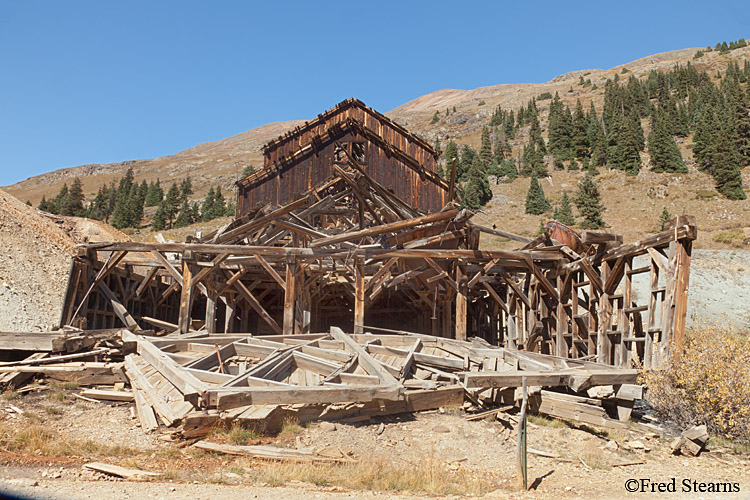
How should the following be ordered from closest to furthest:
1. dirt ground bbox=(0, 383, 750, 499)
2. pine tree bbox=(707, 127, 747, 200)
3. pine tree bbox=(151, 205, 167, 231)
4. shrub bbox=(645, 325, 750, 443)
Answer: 1. dirt ground bbox=(0, 383, 750, 499)
2. shrub bbox=(645, 325, 750, 443)
3. pine tree bbox=(707, 127, 747, 200)
4. pine tree bbox=(151, 205, 167, 231)

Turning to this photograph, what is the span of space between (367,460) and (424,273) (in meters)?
10.6

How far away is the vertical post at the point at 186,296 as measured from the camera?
13742mm

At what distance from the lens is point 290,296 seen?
14.3 metres

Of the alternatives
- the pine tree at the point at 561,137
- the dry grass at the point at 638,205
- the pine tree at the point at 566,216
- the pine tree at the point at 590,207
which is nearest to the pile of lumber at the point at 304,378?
the dry grass at the point at 638,205

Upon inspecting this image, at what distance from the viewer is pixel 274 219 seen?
15.1 m

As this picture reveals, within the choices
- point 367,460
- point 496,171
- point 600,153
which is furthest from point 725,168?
point 367,460

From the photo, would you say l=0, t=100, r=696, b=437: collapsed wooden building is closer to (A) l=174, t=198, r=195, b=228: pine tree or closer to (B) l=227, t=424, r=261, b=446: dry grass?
(B) l=227, t=424, r=261, b=446: dry grass

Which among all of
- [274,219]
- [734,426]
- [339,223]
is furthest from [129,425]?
[339,223]

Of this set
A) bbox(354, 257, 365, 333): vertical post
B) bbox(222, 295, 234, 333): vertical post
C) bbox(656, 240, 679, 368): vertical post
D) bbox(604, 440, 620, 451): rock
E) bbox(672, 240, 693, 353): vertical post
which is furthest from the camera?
bbox(222, 295, 234, 333): vertical post

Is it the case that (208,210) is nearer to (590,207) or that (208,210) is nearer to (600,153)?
(590,207)

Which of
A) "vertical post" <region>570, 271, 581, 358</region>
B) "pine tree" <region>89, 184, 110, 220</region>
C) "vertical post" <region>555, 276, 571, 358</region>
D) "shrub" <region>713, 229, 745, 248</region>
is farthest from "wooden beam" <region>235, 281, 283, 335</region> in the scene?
"pine tree" <region>89, 184, 110, 220</region>

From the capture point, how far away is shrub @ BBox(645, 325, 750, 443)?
7719mm

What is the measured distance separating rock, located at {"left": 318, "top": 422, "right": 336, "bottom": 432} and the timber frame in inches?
207

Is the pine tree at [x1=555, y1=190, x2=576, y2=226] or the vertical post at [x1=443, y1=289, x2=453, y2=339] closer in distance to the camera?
the vertical post at [x1=443, y1=289, x2=453, y2=339]
